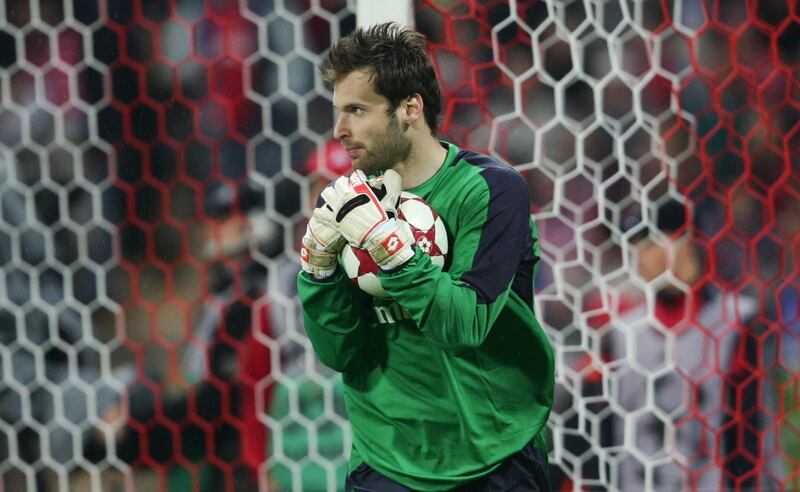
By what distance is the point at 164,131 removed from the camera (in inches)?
86.7

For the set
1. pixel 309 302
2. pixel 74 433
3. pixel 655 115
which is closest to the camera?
pixel 309 302

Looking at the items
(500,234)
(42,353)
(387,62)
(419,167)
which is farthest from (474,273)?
(42,353)

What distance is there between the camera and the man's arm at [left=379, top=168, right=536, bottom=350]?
1110 mm

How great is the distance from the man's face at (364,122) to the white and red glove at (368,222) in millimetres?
69

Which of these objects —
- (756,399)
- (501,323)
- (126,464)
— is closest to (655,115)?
(756,399)

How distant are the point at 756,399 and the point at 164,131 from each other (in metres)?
1.69

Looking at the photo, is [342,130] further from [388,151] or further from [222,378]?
[222,378]

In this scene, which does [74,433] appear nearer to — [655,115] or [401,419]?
[401,419]

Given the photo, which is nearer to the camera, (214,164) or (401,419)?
(401,419)

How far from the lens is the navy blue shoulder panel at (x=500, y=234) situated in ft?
3.83

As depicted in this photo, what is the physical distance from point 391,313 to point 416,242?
149mm

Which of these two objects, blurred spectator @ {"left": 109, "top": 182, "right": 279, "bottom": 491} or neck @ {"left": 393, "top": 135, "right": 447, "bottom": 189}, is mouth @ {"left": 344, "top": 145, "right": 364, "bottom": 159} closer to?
neck @ {"left": 393, "top": 135, "right": 447, "bottom": 189}

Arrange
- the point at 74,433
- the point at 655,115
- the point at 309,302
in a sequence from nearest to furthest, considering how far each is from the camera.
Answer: the point at 309,302 < the point at 655,115 < the point at 74,433

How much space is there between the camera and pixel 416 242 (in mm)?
1172
